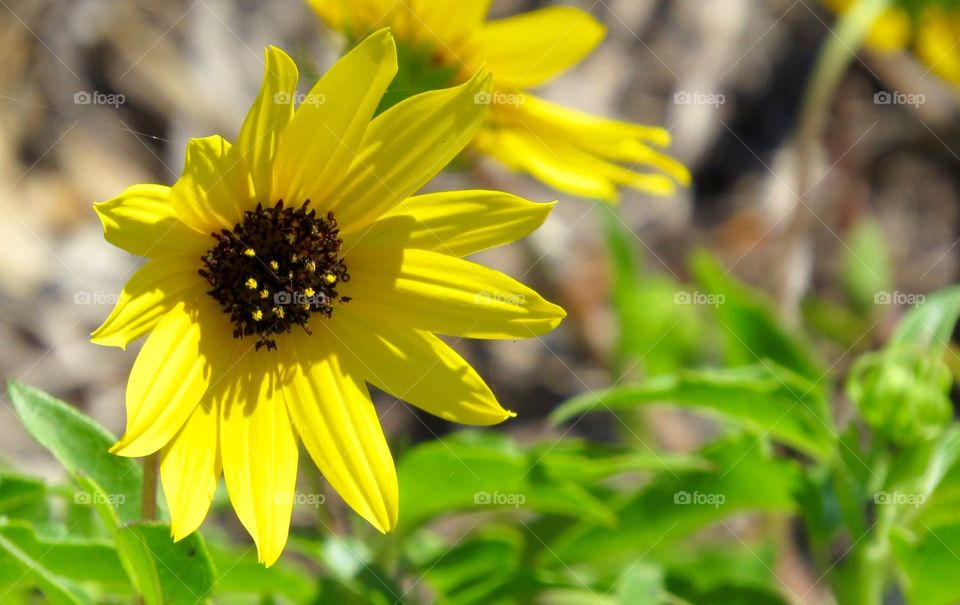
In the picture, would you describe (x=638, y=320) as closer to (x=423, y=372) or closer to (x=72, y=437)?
(x=423, y=372)

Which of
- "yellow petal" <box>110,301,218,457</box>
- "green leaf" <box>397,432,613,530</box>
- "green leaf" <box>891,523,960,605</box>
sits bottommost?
"green leaf" <box>891,523,960,605</box>

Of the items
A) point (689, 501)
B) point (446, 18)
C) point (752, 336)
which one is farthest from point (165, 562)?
point (752, 336)

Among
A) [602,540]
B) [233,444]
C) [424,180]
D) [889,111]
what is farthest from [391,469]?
[889,111]

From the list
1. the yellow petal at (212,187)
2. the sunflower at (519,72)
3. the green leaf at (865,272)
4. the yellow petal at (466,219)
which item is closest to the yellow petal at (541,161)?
the sunflower at (519,72)

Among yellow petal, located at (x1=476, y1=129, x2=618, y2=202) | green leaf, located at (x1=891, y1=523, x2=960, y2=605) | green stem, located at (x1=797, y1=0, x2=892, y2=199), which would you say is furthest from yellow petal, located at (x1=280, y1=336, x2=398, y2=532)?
green stem, located at (x1=797, y1=0, x2=892, y2=199)

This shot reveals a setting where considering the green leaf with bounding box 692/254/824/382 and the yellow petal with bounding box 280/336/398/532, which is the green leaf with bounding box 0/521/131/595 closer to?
the yellow petal with bounding box 280/336/398/532

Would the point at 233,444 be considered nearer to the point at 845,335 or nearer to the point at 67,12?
the point at 845,335
